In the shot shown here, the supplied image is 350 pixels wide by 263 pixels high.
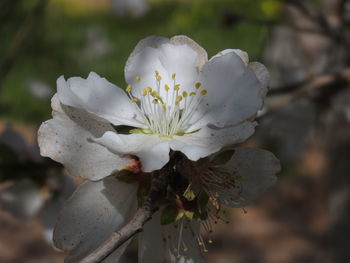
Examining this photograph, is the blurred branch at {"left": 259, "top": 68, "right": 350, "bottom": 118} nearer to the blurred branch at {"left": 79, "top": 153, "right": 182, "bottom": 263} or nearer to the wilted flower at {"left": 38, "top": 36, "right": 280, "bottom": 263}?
the wilted flower at {"left": 38, "top": 36, "right": 280, "bottom": 263}

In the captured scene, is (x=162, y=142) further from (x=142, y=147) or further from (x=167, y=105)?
(x=167, y=105)

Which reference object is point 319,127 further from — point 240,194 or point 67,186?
point 240,194

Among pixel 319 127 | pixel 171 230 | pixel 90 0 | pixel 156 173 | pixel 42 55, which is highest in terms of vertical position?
pixel 156 173

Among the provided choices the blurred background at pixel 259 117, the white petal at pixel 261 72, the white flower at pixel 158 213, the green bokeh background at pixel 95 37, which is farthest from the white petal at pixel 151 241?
the green bokeh background at pixel 95 37

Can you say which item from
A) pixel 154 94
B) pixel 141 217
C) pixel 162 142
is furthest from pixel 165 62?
pixel 141 217

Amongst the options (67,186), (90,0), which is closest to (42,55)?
(67,186)

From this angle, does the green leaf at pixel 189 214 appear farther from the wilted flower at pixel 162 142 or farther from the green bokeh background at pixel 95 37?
the green bokeh background at pixel 95 37
